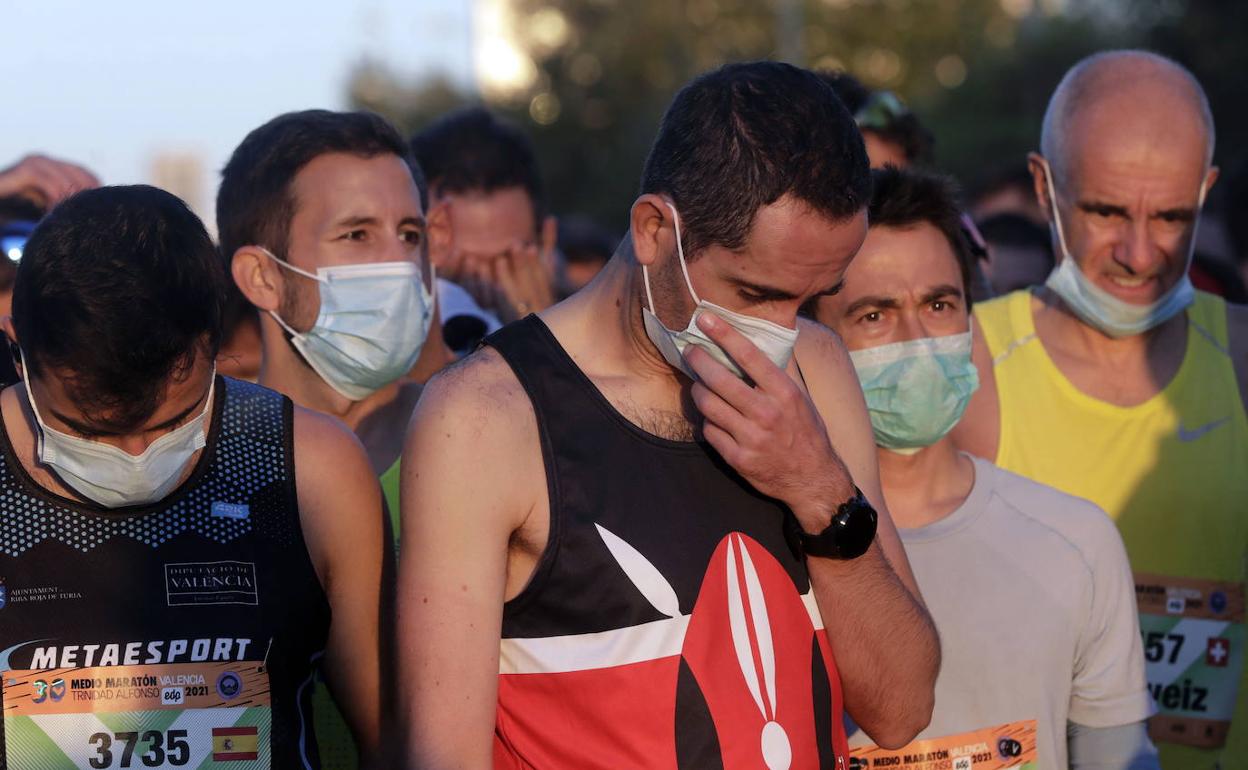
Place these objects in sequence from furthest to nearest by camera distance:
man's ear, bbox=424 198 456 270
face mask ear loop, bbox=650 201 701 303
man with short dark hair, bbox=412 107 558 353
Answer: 1. man with short dark hair, bbox=412 107 558 353
2. man's ear, bbox=424 198 456 270
3. face mask ear loop, bbox=650 201 701 303

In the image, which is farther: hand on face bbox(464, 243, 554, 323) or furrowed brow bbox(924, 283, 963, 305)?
hand on face bbox(464, 243, 554, 323)

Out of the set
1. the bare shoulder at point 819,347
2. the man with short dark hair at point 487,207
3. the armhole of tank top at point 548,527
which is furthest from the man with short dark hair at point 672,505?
the man with short dark hair at point 487,207

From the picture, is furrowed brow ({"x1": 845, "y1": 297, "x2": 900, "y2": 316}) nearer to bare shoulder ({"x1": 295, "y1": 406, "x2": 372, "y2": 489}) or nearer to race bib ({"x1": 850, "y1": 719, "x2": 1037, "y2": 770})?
race bib ({"x1": 850, "y1": 719, "x2": 1037, "y2": 770})

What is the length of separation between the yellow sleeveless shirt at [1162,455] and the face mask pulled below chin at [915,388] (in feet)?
2.03

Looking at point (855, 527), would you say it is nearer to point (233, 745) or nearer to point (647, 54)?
point (233, 745)

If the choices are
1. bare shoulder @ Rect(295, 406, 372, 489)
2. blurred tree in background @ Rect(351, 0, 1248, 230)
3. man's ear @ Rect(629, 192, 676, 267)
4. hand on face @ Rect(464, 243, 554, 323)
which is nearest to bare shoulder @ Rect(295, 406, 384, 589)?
bare shoulder @ Rect(295, 406, 372, 489)

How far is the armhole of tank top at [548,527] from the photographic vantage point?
9.84 ft

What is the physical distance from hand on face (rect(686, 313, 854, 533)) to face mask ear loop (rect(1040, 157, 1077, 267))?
227 cm

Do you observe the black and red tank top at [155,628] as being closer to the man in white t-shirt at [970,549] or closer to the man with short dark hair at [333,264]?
the man with short dark hair at [333,264]

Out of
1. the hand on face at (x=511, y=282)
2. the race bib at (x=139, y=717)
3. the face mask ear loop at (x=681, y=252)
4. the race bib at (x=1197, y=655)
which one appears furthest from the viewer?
the hand on face at (x=511, y=282)

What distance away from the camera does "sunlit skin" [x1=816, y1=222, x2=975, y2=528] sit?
4.20 m

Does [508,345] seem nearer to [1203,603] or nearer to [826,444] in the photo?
[826,444]

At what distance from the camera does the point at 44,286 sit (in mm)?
3156

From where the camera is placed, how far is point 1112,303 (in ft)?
16.1
